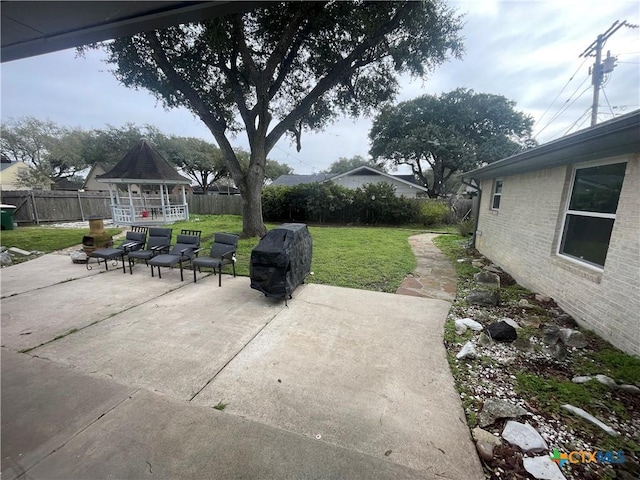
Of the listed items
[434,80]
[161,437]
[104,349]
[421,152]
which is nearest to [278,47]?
[434,80]

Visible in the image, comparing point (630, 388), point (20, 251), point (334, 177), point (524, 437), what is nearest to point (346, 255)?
point (630, 388)

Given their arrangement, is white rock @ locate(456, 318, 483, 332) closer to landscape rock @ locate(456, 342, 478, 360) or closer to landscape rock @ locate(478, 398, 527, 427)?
landscape rock @ locate(456, 342, 478, 360)

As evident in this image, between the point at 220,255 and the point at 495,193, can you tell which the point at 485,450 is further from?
the point at 495,193

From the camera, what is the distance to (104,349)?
3039mm

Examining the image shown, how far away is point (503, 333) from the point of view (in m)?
3.29

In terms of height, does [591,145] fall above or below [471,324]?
above

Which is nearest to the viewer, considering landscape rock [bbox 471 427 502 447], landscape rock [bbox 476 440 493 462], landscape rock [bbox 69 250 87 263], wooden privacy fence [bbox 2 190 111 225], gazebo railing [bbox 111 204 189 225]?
landscape rock [bbox 476 440 493 462]

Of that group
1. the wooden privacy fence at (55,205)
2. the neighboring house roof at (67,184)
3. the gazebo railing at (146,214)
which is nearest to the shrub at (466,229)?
the wooden privacy fence at (55,205)

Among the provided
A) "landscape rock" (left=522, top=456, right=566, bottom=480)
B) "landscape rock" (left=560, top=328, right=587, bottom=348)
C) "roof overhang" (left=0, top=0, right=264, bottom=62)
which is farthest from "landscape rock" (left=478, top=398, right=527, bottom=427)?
"roof overhang" (left=0, top=0, right=264, bottom=62)

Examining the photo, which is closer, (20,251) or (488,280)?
(488,280)

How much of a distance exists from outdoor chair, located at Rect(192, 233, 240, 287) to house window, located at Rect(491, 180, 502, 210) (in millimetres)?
7387

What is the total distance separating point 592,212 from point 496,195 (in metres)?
4.15

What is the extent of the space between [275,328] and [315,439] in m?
1.80

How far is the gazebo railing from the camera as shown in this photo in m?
13.6
